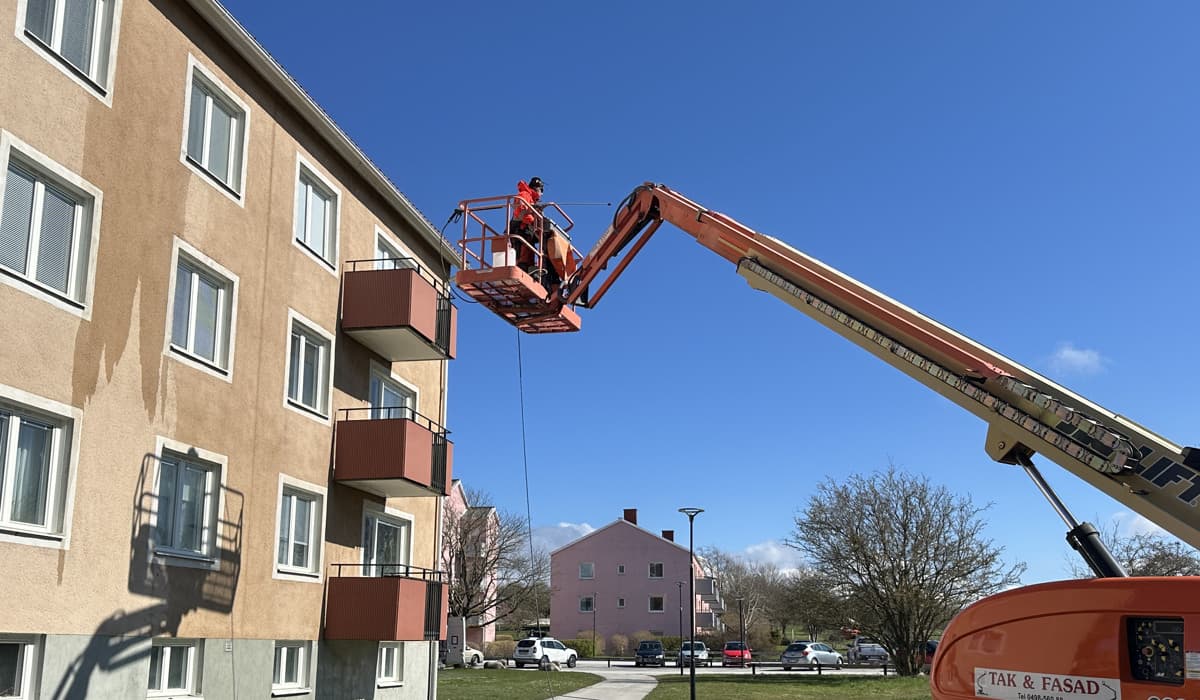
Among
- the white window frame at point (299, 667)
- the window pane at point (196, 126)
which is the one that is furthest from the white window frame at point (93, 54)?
the white window frame at point (299, 667)

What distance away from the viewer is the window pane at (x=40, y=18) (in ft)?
40.2

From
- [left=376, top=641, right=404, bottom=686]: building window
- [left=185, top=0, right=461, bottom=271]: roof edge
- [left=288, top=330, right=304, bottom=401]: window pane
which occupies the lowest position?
[left=376, top=641, right=404, bottom=686]: building window

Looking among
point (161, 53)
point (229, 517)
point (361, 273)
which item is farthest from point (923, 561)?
point (161, 53)

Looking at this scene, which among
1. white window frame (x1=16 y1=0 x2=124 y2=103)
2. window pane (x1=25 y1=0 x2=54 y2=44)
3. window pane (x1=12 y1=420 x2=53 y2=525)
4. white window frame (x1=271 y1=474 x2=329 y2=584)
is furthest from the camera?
white window frame (x1=271 y1=474 x2=329 y2=584)

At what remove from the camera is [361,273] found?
799 inches

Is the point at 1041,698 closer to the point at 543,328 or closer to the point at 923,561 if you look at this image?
the point at 543,328

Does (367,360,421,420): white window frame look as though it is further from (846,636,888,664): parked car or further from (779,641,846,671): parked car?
(846,636,888,664): parked car

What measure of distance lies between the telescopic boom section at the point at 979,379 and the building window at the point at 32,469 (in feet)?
18.3

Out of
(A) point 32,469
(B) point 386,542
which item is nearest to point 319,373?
(B) point 386,542

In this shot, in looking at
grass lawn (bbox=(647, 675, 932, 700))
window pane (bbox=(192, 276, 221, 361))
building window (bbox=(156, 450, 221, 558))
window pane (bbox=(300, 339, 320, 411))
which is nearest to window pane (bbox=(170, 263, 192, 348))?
window pane (bbox=(192, 276, 221, 361))

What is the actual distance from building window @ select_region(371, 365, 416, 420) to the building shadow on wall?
536 cm

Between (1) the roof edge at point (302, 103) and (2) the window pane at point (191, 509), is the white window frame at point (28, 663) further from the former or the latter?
(1) the roof edge at point (302, 103)

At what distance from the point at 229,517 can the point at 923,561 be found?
3965 cm

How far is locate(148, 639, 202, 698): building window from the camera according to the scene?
1411 cm
